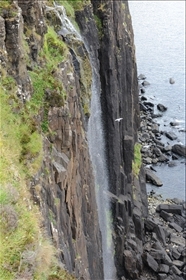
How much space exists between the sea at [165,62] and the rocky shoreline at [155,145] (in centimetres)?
87

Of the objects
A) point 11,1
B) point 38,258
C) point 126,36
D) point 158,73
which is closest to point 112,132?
point 126,36

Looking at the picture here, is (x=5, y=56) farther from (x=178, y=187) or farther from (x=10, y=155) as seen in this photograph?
(x=178, y=187)

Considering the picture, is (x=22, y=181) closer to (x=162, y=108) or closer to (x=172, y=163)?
(x=172, y=163)

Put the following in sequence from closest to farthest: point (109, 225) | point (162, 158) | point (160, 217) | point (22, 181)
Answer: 1. point (22, 181)
2. point (109, 225)
3. point (160, 217)
4. point (162, 158)

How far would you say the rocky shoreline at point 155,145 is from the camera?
69.2 metres

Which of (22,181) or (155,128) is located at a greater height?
(22,181)

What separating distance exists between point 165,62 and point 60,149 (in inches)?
3595

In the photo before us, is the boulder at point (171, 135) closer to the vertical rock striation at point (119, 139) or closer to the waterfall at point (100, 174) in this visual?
the vertical rock striation at point (119, 139)

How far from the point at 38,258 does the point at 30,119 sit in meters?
8.01

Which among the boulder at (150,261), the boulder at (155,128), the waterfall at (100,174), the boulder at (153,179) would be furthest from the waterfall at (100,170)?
the boulder at (155,128)

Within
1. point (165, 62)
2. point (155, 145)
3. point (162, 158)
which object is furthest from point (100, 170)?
point (165, 62)

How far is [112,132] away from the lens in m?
40.9

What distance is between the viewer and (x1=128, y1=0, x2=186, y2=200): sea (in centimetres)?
6731

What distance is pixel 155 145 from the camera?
245ft
